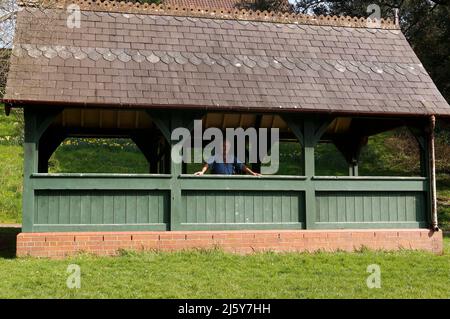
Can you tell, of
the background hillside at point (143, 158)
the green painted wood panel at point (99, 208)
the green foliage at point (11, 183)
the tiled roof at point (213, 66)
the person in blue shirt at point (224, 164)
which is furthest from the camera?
the background hillside at point (143, 158)

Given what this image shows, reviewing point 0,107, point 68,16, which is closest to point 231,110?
point 68,16

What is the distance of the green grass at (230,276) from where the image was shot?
750cm

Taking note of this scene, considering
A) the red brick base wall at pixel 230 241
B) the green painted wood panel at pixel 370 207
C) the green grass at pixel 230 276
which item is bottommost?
the green grass at pixel 230 276

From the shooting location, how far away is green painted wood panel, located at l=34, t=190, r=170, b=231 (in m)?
10.3

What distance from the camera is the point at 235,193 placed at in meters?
11.0

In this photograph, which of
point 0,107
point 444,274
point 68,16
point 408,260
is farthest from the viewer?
point 0,107

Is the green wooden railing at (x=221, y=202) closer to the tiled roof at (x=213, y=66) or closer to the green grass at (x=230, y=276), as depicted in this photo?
the green grass at (x=230, y=276)

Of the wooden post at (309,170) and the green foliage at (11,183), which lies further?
the green foliage at (11,183)

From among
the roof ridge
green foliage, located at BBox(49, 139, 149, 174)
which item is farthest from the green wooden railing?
green foliage, located at BBox(49, 139, 149, 174)

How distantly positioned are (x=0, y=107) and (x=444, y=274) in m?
36.9

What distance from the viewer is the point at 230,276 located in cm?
858

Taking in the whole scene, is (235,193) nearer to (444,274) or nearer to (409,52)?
(444,274)

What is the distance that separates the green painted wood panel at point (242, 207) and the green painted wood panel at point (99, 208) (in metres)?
0.53

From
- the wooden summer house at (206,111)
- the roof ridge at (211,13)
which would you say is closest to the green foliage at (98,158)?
the wooden summer house at (206,111)
